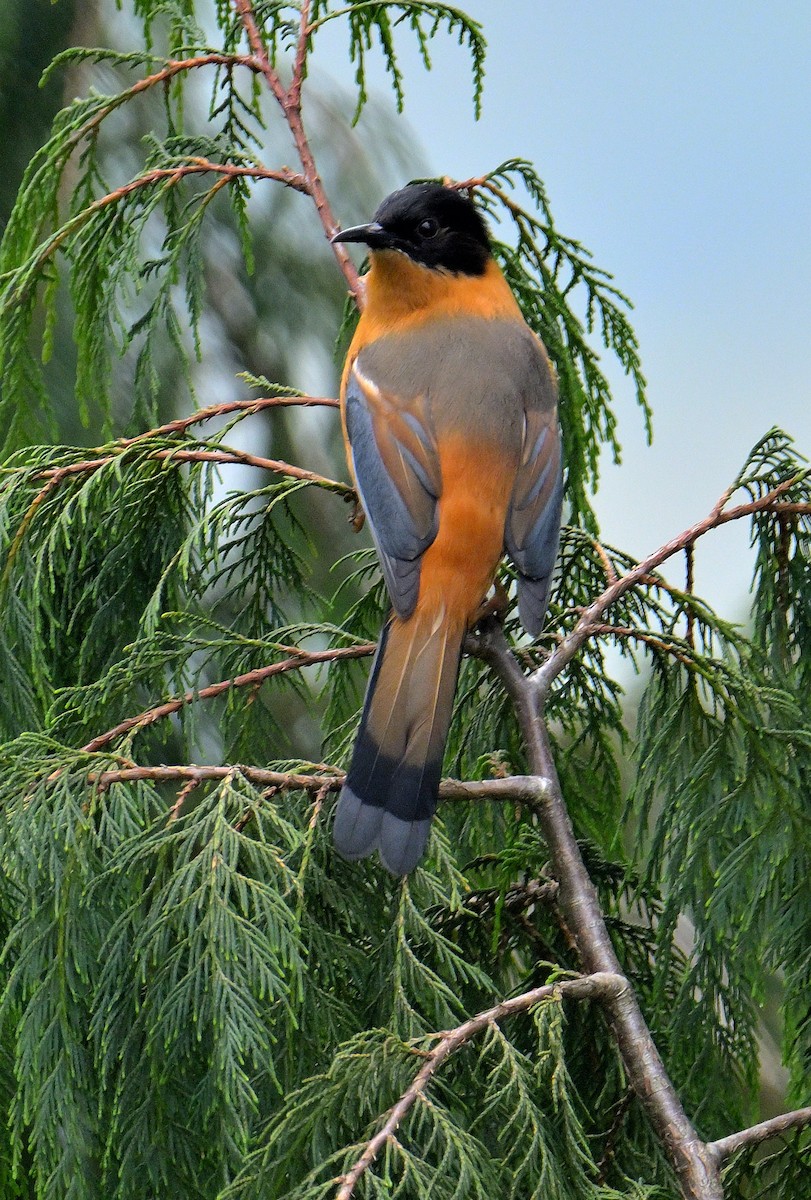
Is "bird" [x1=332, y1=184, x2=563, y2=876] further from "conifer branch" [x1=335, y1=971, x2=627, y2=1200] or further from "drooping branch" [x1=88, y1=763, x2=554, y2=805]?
"conifer branch" [x1=335, y1=971, x2=627, y2=1200]

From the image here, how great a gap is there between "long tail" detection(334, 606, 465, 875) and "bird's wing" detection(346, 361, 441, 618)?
0.07m

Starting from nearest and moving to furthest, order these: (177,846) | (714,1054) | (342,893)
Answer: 1. (177,846)
2. (342,893)
3. (714,1054)

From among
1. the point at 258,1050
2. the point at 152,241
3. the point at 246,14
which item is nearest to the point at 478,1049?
the point at 258,1050

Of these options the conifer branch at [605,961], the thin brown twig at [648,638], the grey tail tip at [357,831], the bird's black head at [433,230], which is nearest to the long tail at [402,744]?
the grey tail tip at [357,831]

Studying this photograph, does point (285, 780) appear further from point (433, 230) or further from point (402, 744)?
point (433, 230)

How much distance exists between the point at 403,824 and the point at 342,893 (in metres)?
0.15

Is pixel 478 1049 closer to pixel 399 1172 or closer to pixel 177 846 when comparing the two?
pixel 399 1172

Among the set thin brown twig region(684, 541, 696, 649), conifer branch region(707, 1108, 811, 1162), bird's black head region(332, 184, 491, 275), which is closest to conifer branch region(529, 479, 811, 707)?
thin brown twig region(684, 541, 696, 649)

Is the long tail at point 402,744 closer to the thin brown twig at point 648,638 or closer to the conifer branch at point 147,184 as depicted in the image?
the thin brown twig at point 648,638

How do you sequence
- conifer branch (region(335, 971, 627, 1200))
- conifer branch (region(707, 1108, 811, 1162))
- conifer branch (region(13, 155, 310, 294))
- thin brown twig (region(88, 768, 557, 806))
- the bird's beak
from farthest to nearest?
the bird's beak < conifer branch (region(13, 155, 310, 294)) < thin brown twig (region(88, 768, 557, 806)) < conifer branch (region(707, 1108, 811, 1162)) < conifer branch (region(335, 971, 627, 1200))

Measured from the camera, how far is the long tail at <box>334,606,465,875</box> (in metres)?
1.72

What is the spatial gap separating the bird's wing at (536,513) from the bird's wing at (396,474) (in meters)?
0.13

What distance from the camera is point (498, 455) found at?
7.22 feet

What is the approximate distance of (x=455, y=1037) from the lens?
154cm
